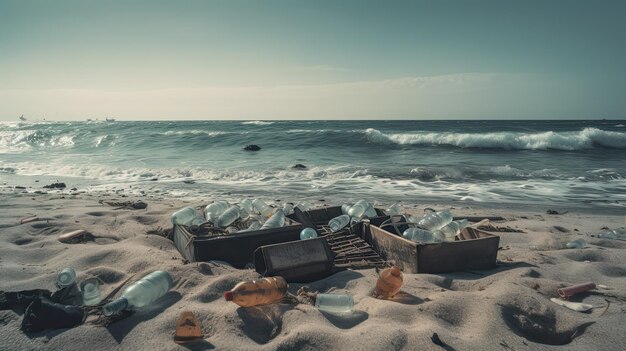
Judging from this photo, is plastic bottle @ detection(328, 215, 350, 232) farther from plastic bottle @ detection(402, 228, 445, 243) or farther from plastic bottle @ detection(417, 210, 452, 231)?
plastic bottle @ detection(402, 228, 445, 243)

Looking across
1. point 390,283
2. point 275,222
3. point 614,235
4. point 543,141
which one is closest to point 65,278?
point 275,222

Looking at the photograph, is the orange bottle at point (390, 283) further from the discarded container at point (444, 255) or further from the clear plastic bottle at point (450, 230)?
the clear plastic bottle at point (450, 230)

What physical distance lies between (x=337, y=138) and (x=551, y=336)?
23606 millimetres

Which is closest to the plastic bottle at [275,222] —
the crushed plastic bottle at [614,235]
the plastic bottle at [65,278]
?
the plastic bottle at [65,278]

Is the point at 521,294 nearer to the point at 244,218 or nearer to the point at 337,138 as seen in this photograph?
the point at 244,218

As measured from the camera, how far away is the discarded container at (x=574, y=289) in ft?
9.36

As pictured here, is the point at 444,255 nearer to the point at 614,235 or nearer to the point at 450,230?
the point at 450,230

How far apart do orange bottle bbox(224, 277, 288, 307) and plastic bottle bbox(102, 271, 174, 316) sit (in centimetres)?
60

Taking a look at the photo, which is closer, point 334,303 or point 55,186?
point 334,303

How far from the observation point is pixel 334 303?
2723mm

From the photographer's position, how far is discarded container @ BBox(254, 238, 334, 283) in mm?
3125

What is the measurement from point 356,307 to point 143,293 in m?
1.47

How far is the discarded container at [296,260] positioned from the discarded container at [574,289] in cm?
175

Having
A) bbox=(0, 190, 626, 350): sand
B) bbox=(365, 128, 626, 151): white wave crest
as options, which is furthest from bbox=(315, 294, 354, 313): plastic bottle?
bbox=(365, 128, 626, 151): white wave crest
